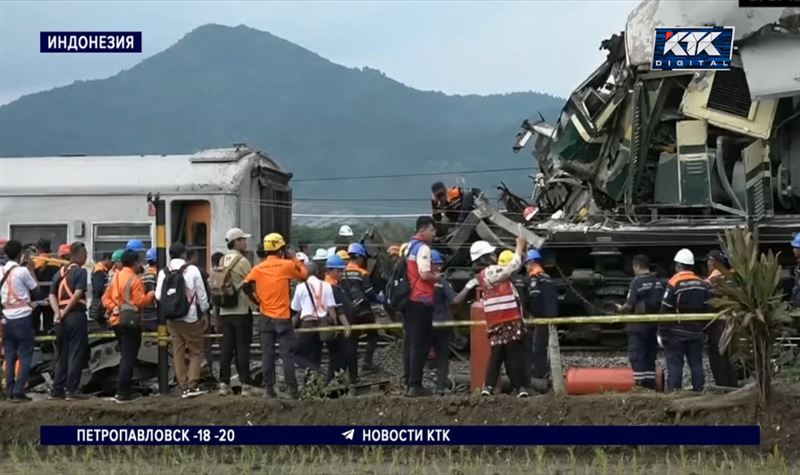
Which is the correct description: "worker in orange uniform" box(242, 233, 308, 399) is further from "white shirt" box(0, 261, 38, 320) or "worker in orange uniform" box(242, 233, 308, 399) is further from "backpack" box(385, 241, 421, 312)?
"white shirt" box(0, 261, 38, 320)

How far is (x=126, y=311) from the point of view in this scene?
12.6 meters

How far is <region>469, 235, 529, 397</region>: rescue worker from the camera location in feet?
37.9

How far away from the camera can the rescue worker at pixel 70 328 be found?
12719mm

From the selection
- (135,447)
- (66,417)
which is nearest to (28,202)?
(66,417)

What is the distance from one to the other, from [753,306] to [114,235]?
36.1ft

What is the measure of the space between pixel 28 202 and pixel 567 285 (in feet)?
27.3

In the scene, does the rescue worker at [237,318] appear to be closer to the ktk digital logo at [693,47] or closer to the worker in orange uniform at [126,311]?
the worker in orange uniform at [126,311]

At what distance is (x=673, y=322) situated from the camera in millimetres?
12062

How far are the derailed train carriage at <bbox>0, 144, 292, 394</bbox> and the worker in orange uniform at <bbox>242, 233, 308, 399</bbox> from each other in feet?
18.8

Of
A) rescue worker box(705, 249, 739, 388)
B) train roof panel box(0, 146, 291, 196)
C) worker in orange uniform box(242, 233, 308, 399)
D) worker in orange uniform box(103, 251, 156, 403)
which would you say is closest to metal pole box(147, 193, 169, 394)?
worker in orange uniform box(103, 251, 156, 403)

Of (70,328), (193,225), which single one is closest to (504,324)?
(70,328)

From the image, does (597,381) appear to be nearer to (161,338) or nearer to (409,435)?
(409,435)

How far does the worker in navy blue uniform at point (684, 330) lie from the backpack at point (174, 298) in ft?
16.0

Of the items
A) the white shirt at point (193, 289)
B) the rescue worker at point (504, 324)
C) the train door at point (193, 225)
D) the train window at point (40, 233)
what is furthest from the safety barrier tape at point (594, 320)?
the train window at point (40, 233)
